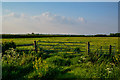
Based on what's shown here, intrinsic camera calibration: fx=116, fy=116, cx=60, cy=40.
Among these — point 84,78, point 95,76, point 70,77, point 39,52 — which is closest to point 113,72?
point 95,76

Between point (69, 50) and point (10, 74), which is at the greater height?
point (69, 50)

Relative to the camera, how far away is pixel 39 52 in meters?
10.2

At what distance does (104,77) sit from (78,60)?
11.2 feet

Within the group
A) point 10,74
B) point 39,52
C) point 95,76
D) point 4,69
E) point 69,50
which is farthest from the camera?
point 69,50

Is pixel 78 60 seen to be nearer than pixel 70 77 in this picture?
No

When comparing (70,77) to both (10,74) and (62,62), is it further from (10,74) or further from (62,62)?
(10,74)

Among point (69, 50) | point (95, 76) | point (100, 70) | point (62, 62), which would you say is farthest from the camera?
point (69, 50)

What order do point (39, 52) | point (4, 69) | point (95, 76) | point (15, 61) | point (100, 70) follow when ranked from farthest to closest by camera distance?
point (39, 52) < point (15, 61) < point (4, 69) < point (100, 70) < point (95, 76)

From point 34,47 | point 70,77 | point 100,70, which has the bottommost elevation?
point 70,77

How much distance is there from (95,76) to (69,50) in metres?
6.28

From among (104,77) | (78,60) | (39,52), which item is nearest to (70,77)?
(104,77)

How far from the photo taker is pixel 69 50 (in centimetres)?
1150

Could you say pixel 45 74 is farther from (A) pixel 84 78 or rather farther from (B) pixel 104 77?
(B) pixel 104 77

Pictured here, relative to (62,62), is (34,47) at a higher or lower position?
higher
